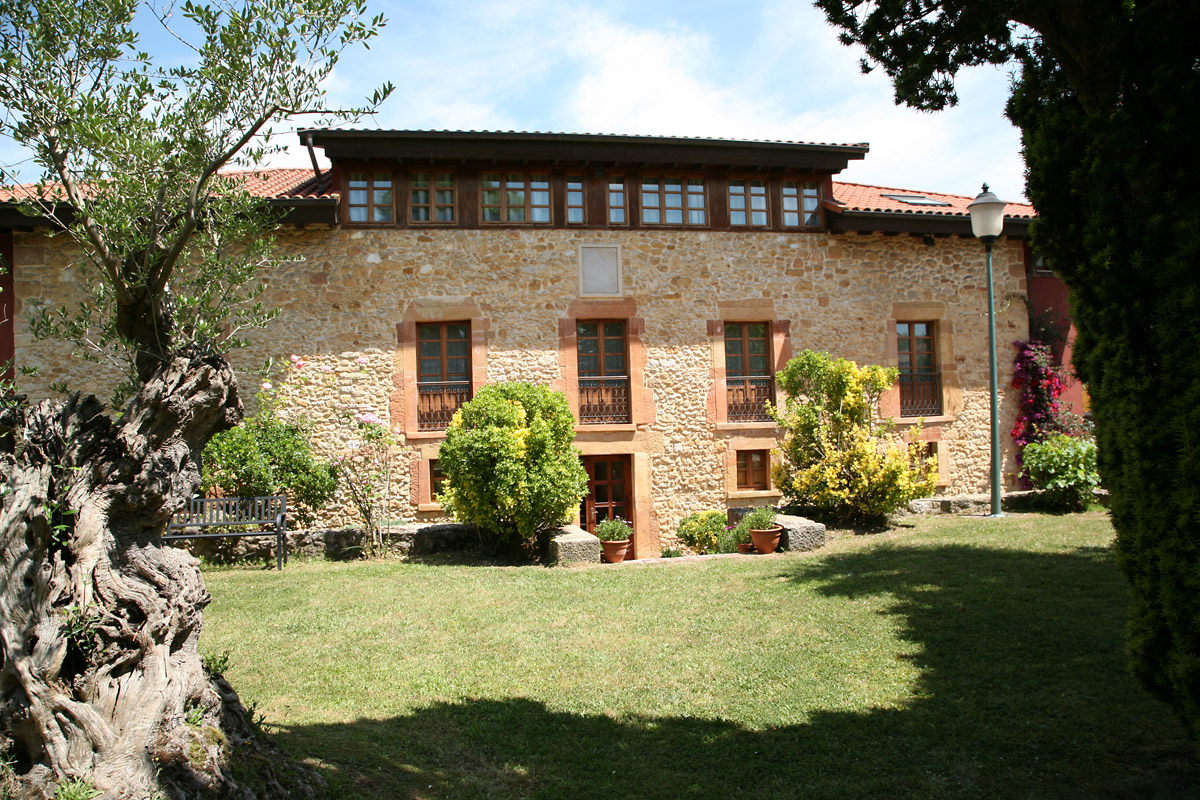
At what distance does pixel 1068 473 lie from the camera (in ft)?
37.7

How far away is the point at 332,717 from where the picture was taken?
173 inches

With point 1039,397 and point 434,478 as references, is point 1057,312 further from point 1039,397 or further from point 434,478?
point 434,478

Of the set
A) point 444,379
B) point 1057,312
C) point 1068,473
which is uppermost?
point 1057,312

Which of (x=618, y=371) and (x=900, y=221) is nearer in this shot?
(x=618, y=371)

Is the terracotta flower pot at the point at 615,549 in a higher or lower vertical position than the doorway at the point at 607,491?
lower

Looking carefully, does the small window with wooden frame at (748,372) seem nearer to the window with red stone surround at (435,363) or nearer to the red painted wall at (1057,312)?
the window with red stone surround at (435,363)

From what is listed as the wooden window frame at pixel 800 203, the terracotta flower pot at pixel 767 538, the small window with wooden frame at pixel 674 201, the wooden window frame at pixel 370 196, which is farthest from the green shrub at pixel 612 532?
the wooden window frame at pixel 800 203

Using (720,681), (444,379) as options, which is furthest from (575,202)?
(720,681)

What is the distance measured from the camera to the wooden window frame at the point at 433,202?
11.9 m

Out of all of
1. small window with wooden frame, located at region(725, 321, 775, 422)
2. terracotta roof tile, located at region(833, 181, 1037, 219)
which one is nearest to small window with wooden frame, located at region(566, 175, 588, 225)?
small window with wooden frame, located at region(725, 321, 775, 422)

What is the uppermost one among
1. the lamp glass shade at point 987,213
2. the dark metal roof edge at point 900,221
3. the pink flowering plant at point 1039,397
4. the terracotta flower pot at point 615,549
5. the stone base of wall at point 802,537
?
the dark metal roof edge at point 900,221

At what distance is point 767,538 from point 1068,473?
17.0 feet

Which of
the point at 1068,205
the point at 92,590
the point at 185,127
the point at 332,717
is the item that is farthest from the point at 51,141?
the point at 1068,205

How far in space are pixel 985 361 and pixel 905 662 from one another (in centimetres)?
1005
